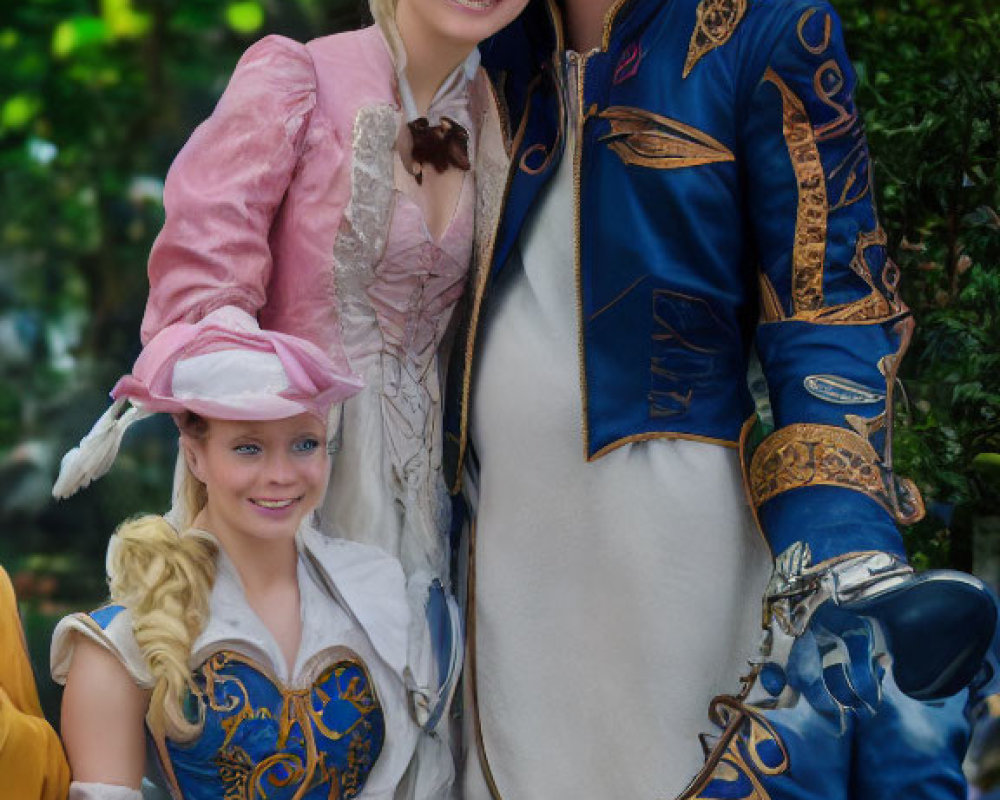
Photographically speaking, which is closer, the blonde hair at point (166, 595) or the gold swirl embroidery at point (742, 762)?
the gold swirl embroidery at point (742, 762)

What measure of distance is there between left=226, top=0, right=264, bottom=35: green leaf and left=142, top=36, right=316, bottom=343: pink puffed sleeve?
88.1 inches

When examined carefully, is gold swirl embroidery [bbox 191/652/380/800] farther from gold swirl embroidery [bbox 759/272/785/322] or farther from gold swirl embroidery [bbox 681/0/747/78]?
gold swirl embroidery [bbox 681/0/747/78]

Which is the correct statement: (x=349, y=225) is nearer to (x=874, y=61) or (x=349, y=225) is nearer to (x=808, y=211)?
(x=808, y=211)

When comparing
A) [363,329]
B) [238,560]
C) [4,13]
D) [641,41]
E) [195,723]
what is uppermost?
[4,13]

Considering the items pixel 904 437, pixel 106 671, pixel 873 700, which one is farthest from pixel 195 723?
pixel 904 437

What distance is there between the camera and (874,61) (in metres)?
4.01

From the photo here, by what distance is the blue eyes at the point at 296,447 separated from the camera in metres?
2.57

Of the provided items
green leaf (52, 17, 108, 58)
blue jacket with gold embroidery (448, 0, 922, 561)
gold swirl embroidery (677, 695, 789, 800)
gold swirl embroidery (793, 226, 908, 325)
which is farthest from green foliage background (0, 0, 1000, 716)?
gold swirl embroidery (677, 695, 789, 800)

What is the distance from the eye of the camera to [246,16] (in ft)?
16.1

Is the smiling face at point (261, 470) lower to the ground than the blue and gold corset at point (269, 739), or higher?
higher

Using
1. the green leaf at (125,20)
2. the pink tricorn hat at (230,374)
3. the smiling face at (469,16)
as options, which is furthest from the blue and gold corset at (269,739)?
the green leaf at (125,20)

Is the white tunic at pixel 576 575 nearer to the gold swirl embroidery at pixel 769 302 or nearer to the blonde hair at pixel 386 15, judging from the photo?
the gold swirl embroidery at pixel 769 302

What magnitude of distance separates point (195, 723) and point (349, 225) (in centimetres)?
68

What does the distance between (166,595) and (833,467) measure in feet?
2.78
